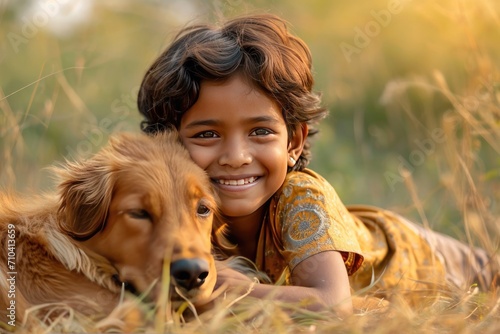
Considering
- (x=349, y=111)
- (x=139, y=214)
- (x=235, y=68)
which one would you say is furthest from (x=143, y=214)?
(x=349, y=111)

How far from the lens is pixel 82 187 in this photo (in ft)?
9.78

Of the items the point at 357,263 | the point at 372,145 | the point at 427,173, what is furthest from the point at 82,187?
the point at 372,145

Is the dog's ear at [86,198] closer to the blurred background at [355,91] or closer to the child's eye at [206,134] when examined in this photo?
the child's eye at [206,134]

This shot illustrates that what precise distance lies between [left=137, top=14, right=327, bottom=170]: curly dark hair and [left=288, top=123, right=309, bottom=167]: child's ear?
4 centimetres

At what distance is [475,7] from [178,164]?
2.89m

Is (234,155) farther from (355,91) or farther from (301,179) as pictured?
(355,91)

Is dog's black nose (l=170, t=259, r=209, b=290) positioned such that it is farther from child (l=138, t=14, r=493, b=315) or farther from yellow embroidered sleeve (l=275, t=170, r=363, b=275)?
yellow embroidered sleeve (l=275, t=170, r=363, b=275)

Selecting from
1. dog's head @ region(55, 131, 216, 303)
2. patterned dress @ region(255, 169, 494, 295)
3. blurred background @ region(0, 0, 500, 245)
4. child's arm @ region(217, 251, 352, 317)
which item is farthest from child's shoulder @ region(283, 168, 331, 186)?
blurred background @ region(0, 0, 500, 245)

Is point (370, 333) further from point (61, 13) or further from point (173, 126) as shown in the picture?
point (61, 13)

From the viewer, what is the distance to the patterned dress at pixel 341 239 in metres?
3.47
